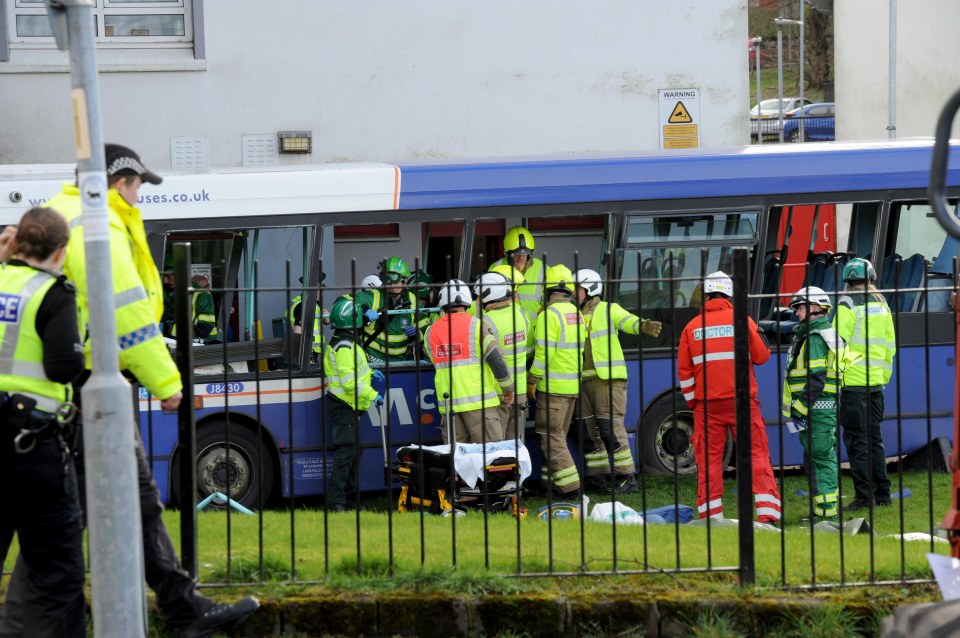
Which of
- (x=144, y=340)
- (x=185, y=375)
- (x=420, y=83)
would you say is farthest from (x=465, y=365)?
(x=420, y=83)

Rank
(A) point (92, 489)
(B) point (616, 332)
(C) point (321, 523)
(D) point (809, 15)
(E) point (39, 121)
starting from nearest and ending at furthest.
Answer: (A) point (92, 489) < (C) point (321, 523) < (B) point (616, 332) < (E) point (39, 121) < (D) point (809, 15)

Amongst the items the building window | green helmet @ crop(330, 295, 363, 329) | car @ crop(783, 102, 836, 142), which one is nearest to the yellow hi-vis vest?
green helmet @ crop(330, 295, 363, 329)

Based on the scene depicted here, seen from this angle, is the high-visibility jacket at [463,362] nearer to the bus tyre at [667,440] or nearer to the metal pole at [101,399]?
the bus tyre at [667,440]

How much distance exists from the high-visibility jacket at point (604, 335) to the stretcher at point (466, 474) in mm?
1516

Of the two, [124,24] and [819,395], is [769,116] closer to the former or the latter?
[124,24]

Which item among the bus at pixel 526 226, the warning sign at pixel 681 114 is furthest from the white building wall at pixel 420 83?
the bus at pixel 526 226

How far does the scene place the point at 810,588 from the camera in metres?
5.81

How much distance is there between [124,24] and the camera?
15719 mm

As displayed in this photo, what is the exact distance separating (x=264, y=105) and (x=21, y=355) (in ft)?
37.3

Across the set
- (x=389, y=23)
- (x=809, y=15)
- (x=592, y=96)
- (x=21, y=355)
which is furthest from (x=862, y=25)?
(x=21, y=355)

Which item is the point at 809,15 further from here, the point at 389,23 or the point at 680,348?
the point at 680,348

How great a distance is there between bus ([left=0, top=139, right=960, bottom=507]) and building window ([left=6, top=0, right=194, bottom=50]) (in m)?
5.65

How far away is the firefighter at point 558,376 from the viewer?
1036 centimetres

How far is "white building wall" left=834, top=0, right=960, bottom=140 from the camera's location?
2289 centimetres
